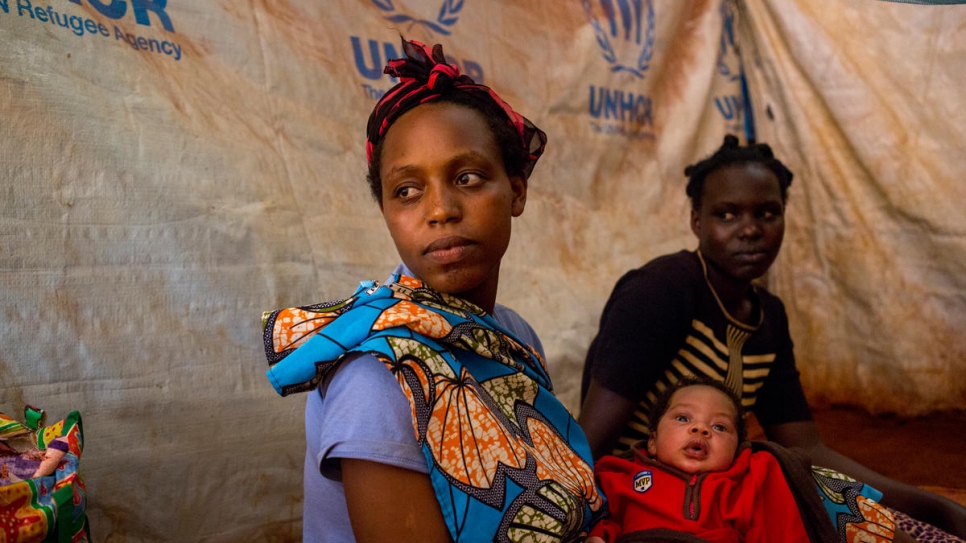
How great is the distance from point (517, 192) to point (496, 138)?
0.15 metres

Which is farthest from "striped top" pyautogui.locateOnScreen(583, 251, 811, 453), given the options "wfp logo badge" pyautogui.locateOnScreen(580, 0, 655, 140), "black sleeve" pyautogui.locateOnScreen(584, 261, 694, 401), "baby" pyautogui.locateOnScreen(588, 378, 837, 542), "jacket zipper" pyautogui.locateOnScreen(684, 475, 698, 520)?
"wfp logo badge" pyautogui.locateOnScreen(580, 0, 655, 140)

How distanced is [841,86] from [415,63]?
2530 millimetres

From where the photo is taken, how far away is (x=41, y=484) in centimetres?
114

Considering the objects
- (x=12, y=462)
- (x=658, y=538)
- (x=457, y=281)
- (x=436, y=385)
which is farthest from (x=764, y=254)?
(x=12, y=462)

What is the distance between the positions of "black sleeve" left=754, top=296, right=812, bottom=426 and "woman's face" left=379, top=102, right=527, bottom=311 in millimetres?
1334

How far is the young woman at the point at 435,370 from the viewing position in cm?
103

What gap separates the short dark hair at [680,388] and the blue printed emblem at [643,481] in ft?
0.58

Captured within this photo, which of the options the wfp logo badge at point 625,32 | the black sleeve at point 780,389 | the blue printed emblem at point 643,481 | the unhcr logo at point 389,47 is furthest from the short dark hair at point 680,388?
the wfp logo badge at point 625,32

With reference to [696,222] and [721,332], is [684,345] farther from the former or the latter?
[696,222]

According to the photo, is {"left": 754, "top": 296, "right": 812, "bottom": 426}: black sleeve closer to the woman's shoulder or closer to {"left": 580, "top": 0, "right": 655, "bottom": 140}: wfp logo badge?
the woman's shoulder

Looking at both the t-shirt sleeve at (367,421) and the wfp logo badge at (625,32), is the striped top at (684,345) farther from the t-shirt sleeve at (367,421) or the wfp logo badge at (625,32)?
the wfp logo badge at (625,32)

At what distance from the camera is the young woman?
1.03 m

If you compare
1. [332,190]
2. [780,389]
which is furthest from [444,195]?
[780,389]

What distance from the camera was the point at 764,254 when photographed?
85.9 inches
